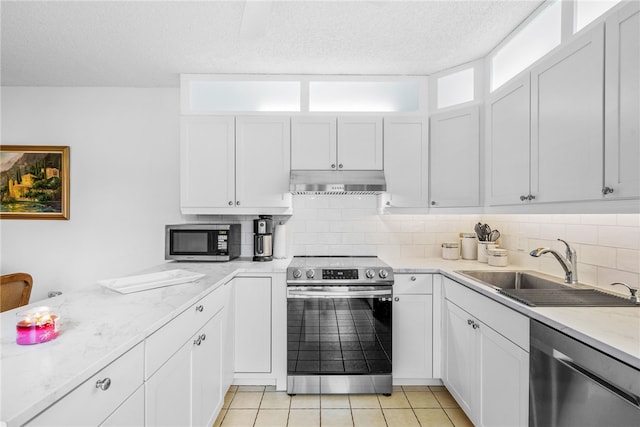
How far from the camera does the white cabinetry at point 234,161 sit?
113 inches

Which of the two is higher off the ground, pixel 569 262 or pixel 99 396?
pixel 569 262

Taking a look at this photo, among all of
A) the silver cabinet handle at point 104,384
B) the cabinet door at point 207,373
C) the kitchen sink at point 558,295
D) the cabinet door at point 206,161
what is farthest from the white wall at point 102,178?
the kitchen sink at point 558,295

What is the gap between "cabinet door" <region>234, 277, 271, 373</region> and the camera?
255 centimetres

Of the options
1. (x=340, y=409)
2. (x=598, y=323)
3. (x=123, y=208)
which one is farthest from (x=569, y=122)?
(x=123, y=208)

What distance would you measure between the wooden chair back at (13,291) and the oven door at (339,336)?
190cm

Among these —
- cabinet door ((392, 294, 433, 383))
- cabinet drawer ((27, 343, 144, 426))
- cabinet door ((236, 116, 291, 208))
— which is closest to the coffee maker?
cabinet door ((236, 116, 291, 208))

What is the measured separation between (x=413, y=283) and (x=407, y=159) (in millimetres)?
1045

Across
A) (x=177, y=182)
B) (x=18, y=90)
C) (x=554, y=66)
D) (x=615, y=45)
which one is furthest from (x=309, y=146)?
(x=18, y=90)

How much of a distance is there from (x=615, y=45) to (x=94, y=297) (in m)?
2.58

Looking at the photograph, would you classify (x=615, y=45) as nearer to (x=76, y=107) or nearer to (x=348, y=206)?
(x=348, y=206)

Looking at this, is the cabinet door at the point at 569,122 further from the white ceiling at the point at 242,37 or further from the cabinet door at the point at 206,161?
the cabinet door at the point at 206,161

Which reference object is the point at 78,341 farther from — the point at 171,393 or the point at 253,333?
the point at 253,333

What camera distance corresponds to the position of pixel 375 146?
2.88 m

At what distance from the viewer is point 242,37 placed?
1.68 metres
